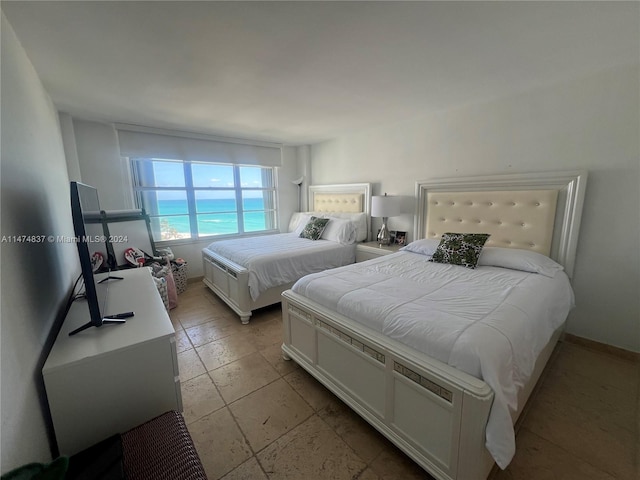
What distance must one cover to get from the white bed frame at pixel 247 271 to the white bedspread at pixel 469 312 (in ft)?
3.37

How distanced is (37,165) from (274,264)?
1953 mm

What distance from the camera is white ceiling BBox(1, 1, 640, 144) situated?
1328 millimetres

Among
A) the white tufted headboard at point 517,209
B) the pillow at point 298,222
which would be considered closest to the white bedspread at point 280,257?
the pillow at point 298,222

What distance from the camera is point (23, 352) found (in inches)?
39.3

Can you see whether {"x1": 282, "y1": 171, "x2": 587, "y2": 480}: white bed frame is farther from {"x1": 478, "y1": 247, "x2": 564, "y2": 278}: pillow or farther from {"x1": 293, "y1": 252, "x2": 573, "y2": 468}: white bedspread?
{"x1": 478, "y1": 247, "x2": 564, "y2": 278}: pillow

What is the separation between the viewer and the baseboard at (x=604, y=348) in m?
2.12

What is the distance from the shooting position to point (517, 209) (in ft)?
8.13

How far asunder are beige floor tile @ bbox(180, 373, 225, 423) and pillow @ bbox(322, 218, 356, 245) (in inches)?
88.1

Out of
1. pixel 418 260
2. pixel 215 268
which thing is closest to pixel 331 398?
pixel 418 260

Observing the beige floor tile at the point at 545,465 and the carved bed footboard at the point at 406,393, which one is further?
the beige floor tile at the point at 545,465

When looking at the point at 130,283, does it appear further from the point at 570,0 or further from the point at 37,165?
the point at 570,0

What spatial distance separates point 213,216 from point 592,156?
445 centimetres

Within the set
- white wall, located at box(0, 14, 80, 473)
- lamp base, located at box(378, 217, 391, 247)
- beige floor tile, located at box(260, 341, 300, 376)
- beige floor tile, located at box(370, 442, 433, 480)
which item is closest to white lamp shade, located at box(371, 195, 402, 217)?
lamp base, located at box(378, 217, 391, 247)

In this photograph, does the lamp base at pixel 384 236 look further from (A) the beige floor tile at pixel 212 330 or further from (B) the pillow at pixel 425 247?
(A) the beige floor tile at pixel 212 330
